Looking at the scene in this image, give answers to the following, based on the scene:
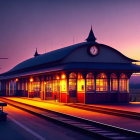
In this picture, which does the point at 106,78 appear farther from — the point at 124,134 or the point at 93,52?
the point at 124,134

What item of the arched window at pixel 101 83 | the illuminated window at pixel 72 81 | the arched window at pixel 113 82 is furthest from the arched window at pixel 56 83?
the arched window at pixel 113 82

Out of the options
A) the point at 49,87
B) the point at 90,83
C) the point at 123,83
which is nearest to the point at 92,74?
the point at 90,83

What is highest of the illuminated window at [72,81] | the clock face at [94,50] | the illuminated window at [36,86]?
the clock face at [94,50]

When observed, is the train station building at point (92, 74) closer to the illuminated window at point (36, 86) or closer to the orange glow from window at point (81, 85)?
the orange glow from window at point (81, 85)

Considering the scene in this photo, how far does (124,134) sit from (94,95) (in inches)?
623

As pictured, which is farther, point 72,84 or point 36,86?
point 36,86

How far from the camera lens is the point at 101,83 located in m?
26.2

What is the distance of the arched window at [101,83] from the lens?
2608 cm

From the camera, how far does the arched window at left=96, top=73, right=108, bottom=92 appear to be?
85.6 ft

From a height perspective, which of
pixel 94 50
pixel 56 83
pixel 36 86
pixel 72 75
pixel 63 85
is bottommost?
pixel 36 86

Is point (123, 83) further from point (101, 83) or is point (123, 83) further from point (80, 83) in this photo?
point (80, 83)

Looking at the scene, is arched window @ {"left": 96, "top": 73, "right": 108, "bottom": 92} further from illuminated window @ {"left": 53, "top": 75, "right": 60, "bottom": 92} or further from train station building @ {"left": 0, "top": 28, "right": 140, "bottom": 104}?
illuminated window @ {"left": 53, "top": 75, "right": 60, "bottom": 92}

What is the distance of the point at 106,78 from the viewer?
26391mm

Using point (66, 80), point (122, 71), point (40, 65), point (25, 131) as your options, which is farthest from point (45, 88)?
point (25, 131)
